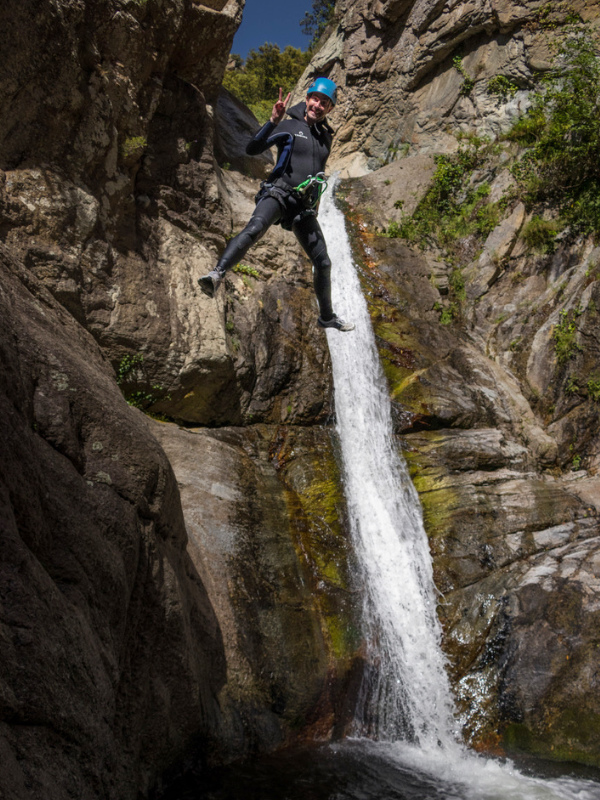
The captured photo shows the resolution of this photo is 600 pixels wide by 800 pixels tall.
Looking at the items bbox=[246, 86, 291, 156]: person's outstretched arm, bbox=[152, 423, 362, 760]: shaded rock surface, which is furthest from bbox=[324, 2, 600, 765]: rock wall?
bbox=[246, 86, 291, 156]: person's outstretched arm

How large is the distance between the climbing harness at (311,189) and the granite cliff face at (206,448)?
2.48m

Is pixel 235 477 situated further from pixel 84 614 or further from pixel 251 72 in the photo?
pixel 251 72

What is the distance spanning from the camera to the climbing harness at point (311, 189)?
17.5 feet

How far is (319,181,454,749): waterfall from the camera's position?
20.0 feet

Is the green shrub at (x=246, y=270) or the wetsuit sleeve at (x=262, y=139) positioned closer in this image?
the wetsuit sleeve at (x=262, y=139)

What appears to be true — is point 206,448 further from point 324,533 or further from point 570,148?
point 570,148

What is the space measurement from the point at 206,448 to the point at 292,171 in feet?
11.7

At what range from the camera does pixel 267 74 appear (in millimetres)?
30938

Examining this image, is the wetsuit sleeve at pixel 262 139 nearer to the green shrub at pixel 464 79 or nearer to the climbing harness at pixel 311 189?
the climbing harness at pixel 311 189

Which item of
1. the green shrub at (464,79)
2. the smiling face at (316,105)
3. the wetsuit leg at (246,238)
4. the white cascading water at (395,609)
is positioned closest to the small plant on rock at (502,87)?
the green shrub at (464,79)

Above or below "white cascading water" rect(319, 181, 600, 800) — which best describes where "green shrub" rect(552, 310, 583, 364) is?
above

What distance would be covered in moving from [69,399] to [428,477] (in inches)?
237

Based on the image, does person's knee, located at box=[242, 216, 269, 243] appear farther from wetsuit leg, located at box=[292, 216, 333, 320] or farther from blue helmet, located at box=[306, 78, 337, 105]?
blue helmet, located at box=[306, 78, 337, 105]

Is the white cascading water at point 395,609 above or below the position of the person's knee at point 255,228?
below
